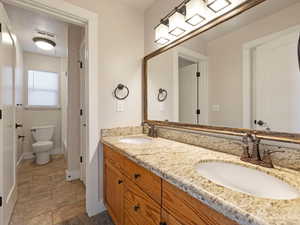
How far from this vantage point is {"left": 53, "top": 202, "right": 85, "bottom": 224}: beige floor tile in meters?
1.57

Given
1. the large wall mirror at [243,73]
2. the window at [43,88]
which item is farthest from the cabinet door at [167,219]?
the window at [43,88]

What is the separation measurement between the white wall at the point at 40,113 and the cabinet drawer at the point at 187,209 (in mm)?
3916

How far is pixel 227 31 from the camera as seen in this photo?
1135 millimetres

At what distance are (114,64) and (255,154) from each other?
153 centimetres

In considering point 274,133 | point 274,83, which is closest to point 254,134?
point 274,133

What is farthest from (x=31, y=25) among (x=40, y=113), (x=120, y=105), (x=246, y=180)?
(x=246, y=180)

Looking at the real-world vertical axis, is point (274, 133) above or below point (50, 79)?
below

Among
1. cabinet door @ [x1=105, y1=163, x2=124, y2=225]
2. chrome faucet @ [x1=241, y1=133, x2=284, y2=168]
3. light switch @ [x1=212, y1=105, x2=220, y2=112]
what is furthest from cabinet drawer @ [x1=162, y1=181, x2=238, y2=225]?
light switch @ [x1=212, y1=105, x2=220, y2=112]

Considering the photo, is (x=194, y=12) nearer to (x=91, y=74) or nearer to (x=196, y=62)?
(x=196, y=62)

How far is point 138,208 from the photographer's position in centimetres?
96

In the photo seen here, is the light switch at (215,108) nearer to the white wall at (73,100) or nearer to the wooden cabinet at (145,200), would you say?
the wooden cabinet at (145,200)

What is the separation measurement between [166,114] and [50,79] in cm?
351

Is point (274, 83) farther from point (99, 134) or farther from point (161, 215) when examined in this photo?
point (99, 134)

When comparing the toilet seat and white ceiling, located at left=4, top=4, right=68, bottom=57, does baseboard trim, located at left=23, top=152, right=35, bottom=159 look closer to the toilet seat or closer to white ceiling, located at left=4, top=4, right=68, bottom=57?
the toilet seat
